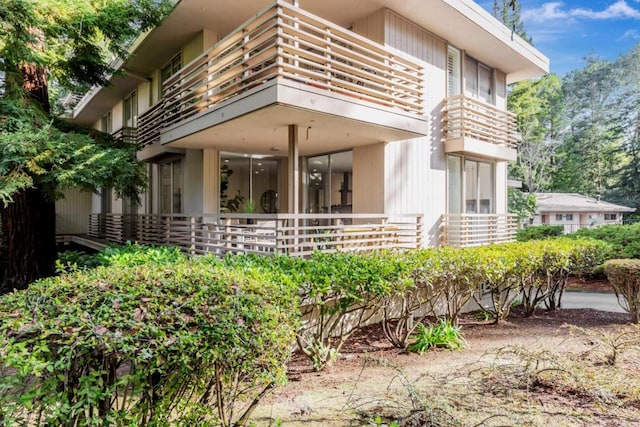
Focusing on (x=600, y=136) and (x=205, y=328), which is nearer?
(x=205, y=328)

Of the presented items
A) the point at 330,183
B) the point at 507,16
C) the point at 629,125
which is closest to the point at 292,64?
the point at 330,183

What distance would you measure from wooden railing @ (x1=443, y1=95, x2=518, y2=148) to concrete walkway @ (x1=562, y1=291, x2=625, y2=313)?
4.93m

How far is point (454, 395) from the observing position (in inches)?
140

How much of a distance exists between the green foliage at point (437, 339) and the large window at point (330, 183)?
15.9 feet

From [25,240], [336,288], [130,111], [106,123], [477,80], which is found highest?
[106,123]

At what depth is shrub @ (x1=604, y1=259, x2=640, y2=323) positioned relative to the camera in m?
6.71

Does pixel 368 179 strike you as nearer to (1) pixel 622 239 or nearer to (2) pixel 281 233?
(2) pixel 281 233

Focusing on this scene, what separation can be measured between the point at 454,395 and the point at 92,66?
33.9ft

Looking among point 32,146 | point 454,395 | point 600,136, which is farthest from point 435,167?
point 600,136

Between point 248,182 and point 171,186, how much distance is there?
2.58 meters

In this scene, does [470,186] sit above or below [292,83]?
below

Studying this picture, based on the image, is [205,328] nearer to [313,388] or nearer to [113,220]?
[313,388]

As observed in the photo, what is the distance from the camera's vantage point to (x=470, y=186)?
1160 cm

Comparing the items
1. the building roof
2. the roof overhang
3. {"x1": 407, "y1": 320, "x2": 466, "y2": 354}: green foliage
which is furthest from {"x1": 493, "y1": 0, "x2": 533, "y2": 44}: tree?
{"x1": 407, "y1": 320, "x2": 466, "y2": 354}: green foliage
